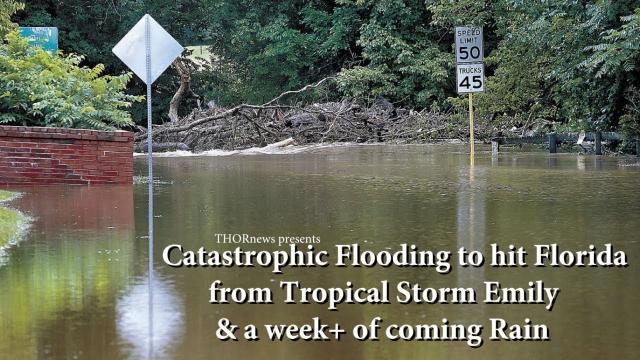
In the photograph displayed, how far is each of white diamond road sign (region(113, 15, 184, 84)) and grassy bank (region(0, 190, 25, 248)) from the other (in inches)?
119

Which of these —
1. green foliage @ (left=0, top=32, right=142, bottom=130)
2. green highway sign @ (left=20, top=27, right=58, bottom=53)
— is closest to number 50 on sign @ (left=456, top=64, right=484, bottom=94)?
green foliage @ (left=0, top=32, right=142, bottom=130)

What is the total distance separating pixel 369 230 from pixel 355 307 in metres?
3.75

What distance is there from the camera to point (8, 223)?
1167cm

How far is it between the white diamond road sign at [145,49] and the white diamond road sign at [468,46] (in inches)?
358

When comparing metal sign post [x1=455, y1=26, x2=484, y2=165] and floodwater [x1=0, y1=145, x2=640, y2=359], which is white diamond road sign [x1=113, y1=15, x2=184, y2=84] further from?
metal sign post [x1=455, y1=26, x2=484, y2=165]

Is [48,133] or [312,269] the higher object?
[48,133]

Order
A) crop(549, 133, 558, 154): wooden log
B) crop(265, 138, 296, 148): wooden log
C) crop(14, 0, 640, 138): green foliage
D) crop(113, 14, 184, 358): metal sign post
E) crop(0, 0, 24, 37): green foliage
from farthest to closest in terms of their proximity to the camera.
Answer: crop(265, 138, 296, 148): wooden log
crop(549, 133, 558, 154): wooden log
crop(14, 0, 640, 138): green foliage
crop(0, 0, 24, 37): green foliage
crop(113, 14, 184, 358): metal sign post

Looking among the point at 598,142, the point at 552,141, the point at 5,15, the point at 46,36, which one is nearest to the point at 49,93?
the point at 5,15

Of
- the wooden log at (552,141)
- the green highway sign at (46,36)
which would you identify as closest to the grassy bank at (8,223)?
the green highway sign at (46,36)

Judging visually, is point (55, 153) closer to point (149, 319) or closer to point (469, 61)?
A: point (149, 319)

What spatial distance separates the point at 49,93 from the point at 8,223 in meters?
6.02

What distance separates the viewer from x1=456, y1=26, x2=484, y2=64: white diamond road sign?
22.7m

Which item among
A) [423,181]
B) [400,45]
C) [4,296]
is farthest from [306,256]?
[400,45]

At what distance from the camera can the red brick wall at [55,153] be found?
1615 centimetres
